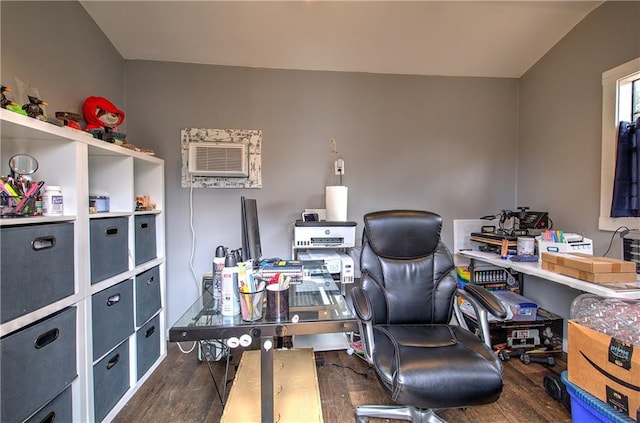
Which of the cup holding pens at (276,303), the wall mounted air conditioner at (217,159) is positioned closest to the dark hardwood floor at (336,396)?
the cup holding pens at (276,303)

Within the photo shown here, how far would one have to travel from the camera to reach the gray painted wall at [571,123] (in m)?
2.08

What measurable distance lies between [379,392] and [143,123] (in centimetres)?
285

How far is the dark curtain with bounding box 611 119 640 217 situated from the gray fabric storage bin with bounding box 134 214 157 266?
328 centimetres

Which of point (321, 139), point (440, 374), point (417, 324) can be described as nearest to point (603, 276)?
point (417, 324)

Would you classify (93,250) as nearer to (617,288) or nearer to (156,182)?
(156,182)

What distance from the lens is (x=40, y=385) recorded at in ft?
3.79

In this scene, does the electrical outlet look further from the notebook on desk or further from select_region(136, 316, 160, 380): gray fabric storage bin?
select_region(136, 316, 160, 380): gray fabric storage bin

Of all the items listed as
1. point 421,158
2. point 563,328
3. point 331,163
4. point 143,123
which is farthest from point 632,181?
point 143,123

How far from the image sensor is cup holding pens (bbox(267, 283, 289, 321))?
1.13 meters

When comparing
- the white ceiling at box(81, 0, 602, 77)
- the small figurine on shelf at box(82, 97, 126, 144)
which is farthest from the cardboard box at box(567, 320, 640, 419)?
the small figurine on shelf at box(82, 97, 126, 144)

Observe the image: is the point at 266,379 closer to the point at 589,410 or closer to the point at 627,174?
the point at 589,410

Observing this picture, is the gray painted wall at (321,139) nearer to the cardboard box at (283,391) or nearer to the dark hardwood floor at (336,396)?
the dark hardwood floor at (336,396)

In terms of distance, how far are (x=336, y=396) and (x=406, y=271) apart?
0.93 meters

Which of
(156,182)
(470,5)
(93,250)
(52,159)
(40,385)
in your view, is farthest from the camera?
(156,182)
